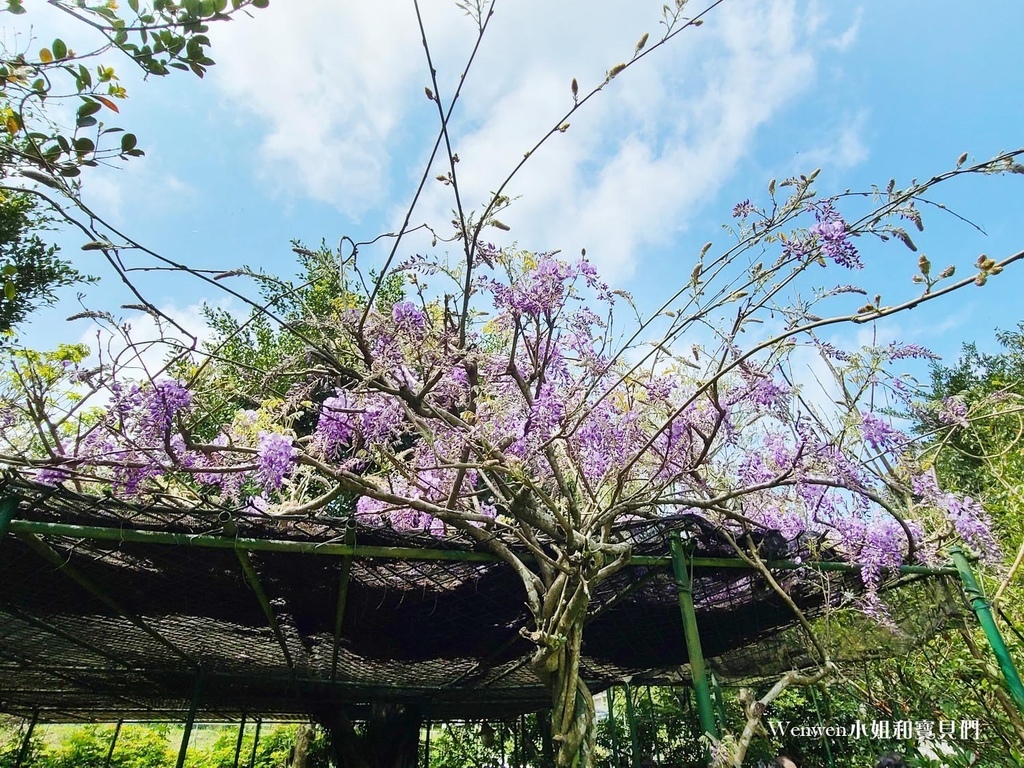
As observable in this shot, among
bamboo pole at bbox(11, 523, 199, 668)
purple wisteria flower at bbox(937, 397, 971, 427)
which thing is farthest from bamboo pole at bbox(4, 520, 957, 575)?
purple wisteria flower at bbox(937, 397, 971, 427)

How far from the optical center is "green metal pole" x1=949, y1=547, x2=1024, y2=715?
10.1ft

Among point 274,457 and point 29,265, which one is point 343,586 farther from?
point 29,265

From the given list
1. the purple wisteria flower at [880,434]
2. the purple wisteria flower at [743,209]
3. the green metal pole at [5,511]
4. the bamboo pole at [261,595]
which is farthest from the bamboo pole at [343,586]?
the purple wisteria flower at [880,434]

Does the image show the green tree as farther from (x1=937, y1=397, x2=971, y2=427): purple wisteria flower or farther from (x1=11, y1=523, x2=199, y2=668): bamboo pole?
(x1=937, y1=397, x2=971, y2=427): purple wisteria flower

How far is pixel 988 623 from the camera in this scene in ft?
10.6

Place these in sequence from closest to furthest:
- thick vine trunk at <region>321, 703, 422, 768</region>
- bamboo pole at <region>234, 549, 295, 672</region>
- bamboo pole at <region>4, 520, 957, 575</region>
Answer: bamboo pole at <region>4, 520, 957, 575</region>, bamboo pole at <region>234, 549, 295, 672</region>, thick vine trunk at <region>321, 703, 422, 768</region>

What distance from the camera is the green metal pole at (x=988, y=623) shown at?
3.07 meters

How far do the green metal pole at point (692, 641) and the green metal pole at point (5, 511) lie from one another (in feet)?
9.00

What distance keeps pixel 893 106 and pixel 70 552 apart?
396 centimetres

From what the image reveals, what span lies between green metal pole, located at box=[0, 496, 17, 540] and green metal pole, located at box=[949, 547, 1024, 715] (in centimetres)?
435

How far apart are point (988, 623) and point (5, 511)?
174 inches

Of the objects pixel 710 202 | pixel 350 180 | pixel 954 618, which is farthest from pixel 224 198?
pixel 954 618

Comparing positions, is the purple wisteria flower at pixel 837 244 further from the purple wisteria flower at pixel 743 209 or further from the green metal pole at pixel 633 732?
the green metal pole at pixel 633 732

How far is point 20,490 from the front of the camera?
2.50 metres
